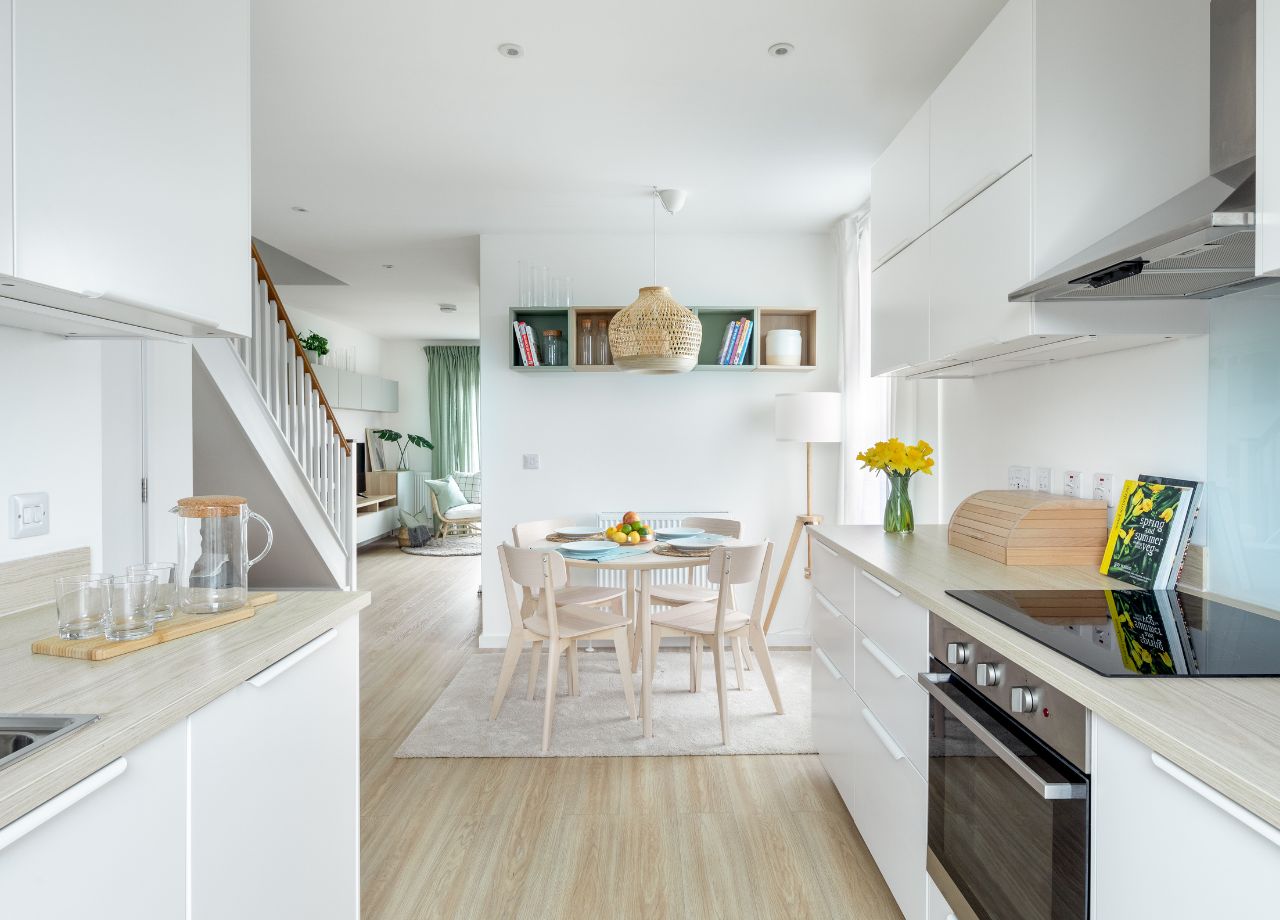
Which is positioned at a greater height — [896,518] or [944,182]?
[944,182]

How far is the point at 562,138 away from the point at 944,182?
1.67 m

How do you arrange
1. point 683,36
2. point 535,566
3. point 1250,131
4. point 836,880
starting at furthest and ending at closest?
point 535,566 → point 683,36 → point 836,880 → point 1250,131

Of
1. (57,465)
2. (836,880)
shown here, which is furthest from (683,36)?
(836,880)

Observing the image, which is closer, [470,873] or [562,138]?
[470,873]

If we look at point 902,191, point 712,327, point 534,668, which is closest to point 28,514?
point 534,668

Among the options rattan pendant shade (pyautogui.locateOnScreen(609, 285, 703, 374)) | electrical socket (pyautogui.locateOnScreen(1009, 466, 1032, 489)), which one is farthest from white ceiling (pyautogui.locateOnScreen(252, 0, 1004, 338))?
electrical socket (pyautogui.locateOnScreen(1009, 466, 1032, 489))

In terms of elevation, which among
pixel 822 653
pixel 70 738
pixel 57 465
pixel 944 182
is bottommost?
pixel 822 653

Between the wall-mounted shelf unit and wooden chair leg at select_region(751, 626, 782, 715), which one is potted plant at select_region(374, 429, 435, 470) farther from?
wooden chair leg at select_region(751, 626, 782, 715)

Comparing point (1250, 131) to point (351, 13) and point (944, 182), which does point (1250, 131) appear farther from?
point (351, 13)

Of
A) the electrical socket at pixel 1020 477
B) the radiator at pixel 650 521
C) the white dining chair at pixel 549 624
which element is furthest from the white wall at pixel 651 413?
the electrical socket at pixel 1020 477

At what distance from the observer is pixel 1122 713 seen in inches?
38.8

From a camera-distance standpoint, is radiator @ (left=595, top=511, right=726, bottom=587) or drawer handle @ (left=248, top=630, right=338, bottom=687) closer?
drawer handle @ (left=248, top=630, right=338, bottom=687)

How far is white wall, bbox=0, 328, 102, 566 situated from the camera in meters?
1.57

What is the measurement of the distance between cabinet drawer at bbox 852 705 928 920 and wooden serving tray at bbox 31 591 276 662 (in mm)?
1575
